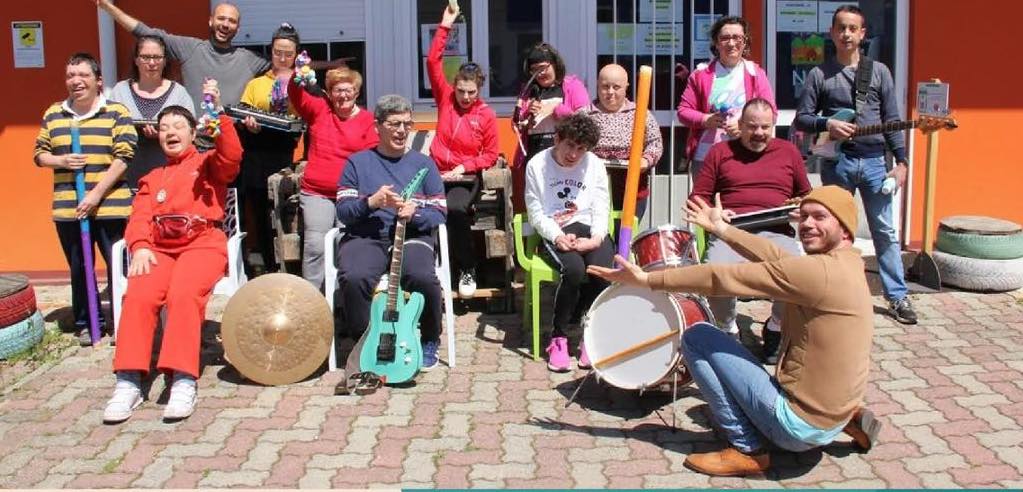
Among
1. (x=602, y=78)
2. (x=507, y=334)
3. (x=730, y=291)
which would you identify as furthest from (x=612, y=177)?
(x=730, y=291)

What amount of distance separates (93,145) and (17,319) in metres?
1.01

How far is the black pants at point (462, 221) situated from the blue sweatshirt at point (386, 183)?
53 cm

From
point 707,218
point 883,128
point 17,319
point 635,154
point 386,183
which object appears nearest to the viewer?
point 707,218

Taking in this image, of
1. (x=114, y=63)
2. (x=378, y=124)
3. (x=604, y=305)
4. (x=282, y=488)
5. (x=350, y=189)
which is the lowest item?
(x=282, y=488)

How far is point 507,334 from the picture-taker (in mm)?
5938

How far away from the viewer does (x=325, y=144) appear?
233 inches

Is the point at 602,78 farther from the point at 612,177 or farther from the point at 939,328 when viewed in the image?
the point at 939,328

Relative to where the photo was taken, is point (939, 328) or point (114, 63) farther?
point (114, 63)

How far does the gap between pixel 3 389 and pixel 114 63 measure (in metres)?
2.66

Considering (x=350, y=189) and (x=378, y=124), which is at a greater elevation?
(x=378, y=124)

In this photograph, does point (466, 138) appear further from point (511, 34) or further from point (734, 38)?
point (734, 38)

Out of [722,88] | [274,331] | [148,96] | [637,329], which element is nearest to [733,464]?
[637,329]

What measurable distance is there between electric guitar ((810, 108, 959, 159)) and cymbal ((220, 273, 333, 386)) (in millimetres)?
2942

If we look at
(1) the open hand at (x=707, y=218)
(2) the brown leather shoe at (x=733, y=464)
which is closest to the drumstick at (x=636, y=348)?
(1) the open hand at (x=707, y=218)
